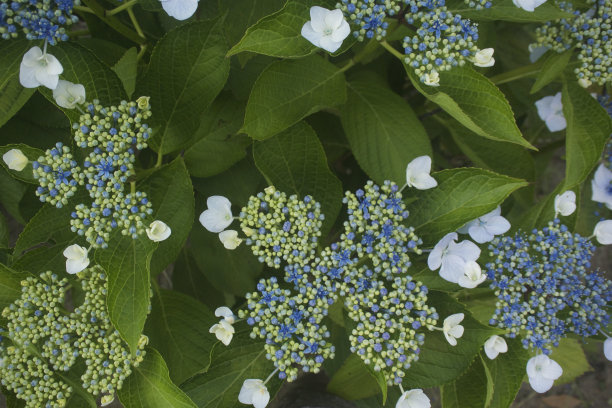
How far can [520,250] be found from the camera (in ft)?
5.33

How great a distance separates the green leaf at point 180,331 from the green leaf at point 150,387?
240 mm

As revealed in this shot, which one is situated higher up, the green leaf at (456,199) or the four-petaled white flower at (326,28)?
the four-petaled white flower at (326,28)

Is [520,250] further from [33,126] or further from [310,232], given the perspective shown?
[33,126]

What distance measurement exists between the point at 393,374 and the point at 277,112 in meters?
0.77

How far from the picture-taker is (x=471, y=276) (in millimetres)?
1493

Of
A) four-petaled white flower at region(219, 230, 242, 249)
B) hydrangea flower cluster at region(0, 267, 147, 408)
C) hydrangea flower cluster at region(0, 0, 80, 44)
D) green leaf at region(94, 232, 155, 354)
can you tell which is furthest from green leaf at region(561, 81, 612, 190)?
hydrangea flower cluster at region(0, 0, 80, 44)

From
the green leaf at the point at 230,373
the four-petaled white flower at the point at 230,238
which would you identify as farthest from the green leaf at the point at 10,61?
the green leaf at the point at 230,373

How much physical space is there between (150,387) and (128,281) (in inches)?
14.0

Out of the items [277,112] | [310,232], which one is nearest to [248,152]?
[277,112]

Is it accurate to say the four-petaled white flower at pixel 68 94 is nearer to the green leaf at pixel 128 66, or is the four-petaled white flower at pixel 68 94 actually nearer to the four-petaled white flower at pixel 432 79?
the green leaf at pixel 128 66

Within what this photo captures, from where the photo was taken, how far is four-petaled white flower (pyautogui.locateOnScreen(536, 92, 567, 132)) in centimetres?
208

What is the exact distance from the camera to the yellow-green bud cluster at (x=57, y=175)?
143 centimetres

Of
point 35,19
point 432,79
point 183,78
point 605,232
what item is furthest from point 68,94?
point 605,232

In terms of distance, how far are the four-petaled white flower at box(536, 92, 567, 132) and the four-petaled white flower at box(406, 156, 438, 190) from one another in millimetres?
804
